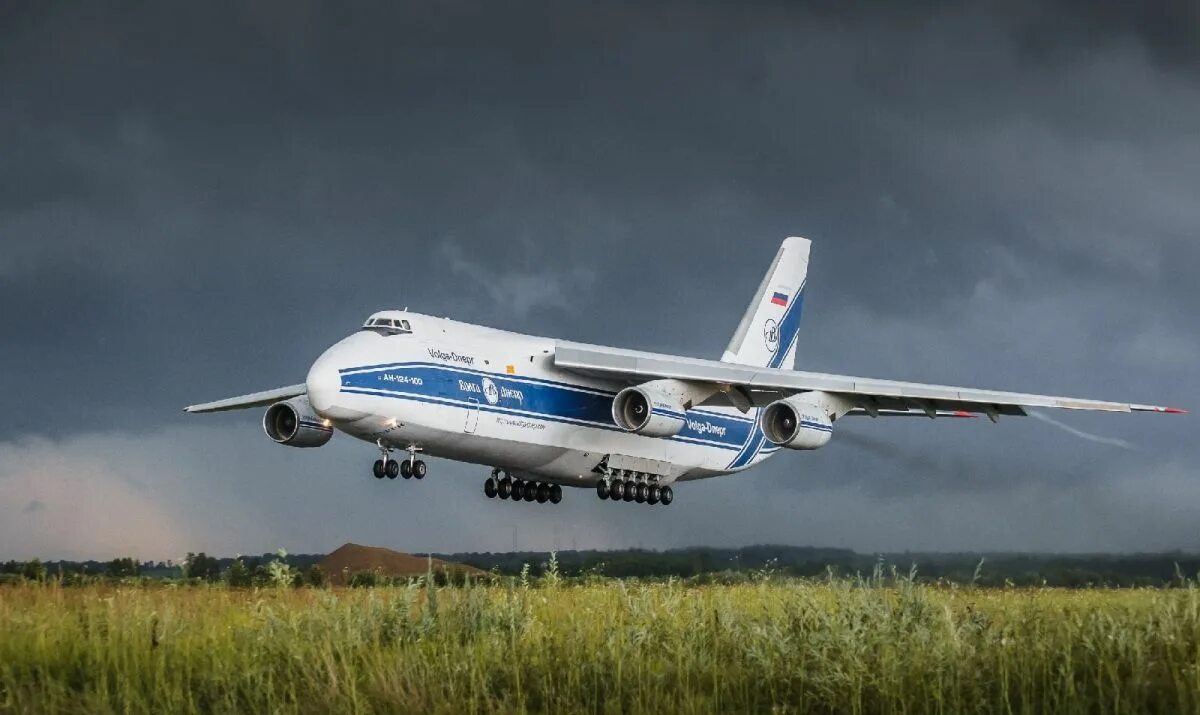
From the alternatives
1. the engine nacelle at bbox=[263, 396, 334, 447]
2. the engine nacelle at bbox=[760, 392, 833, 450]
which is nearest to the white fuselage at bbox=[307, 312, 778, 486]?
the engine nacelle at bbox=[263, 396, 334, 447]

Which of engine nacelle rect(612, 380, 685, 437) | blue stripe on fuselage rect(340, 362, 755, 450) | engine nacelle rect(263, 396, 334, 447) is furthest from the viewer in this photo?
engine nacelle rect(612, 380, 685, 437)

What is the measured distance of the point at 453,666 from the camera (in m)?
8.91

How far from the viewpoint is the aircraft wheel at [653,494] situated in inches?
1234

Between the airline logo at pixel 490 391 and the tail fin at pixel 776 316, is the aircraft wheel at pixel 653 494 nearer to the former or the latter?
the tail fin at pixel 776 316

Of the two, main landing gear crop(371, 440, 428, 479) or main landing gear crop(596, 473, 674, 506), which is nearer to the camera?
main landing gear crop(371, 440, 428, 479)

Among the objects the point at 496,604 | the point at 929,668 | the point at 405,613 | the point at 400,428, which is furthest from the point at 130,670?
the point at 400,428

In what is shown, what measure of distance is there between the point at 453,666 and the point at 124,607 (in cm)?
322

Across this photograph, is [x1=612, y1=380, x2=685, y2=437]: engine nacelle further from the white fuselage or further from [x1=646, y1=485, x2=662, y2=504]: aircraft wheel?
[x1=646, y1=485, x2=662, y2=504]: aircraft wheel

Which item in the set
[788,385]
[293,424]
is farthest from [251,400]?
[788,385]

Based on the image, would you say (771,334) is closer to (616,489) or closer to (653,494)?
(653,494)

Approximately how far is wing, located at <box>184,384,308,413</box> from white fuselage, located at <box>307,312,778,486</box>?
5831 millimetres

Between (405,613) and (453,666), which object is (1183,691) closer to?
(453,666)

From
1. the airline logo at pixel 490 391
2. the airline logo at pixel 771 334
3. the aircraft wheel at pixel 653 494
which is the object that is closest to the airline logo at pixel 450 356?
the airline logo at pixel 490 391

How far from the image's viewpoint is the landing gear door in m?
25.5
